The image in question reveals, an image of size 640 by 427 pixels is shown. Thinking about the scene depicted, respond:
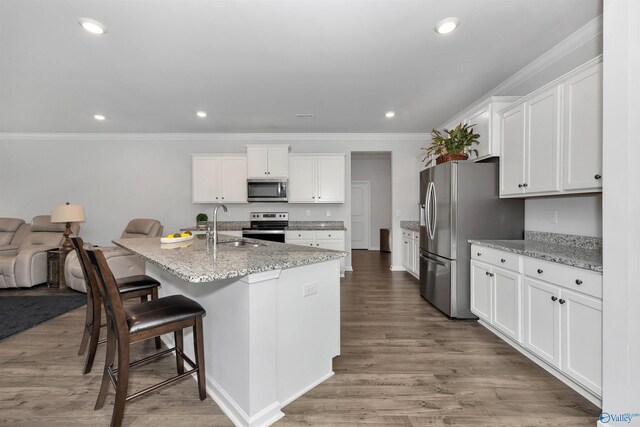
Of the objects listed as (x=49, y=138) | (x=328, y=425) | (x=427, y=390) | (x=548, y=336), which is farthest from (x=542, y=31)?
(x=49, y=138)

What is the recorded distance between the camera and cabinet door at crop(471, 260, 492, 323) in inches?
101

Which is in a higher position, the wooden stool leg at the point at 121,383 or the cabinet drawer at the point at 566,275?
the cabinet drawer at the point at 566,275

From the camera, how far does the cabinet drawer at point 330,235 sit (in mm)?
4746

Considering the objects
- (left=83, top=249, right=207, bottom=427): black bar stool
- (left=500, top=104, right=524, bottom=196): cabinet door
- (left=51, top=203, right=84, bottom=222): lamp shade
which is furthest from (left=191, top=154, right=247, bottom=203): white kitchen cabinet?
(left=500, top=104, right=524, bottom=196): cabinet door

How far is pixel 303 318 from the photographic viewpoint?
175 cm

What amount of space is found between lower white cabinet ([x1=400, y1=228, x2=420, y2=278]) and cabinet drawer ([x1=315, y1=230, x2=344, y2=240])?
3.85ft

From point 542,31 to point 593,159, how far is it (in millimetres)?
1162

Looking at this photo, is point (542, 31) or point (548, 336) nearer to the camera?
point (548, 336)

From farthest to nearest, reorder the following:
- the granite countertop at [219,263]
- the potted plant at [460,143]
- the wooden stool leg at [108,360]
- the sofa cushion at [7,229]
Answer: the sofa cushion at [7,229] → the potted plant at [460,143] → the wooden stool leg at [108,360] → the granite countertop at [219,263]

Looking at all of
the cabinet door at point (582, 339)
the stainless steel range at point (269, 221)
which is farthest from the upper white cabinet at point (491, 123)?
the stainless steel range at point (269, 221)

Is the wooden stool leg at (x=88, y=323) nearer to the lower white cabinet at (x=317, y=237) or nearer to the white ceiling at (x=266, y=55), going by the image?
the white ceiling at (x=266, y=55)

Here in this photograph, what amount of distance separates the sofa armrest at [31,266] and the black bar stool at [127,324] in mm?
3754

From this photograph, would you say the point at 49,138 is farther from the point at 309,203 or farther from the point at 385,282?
the point at 385,282

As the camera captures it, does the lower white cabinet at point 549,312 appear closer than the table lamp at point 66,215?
Yes
